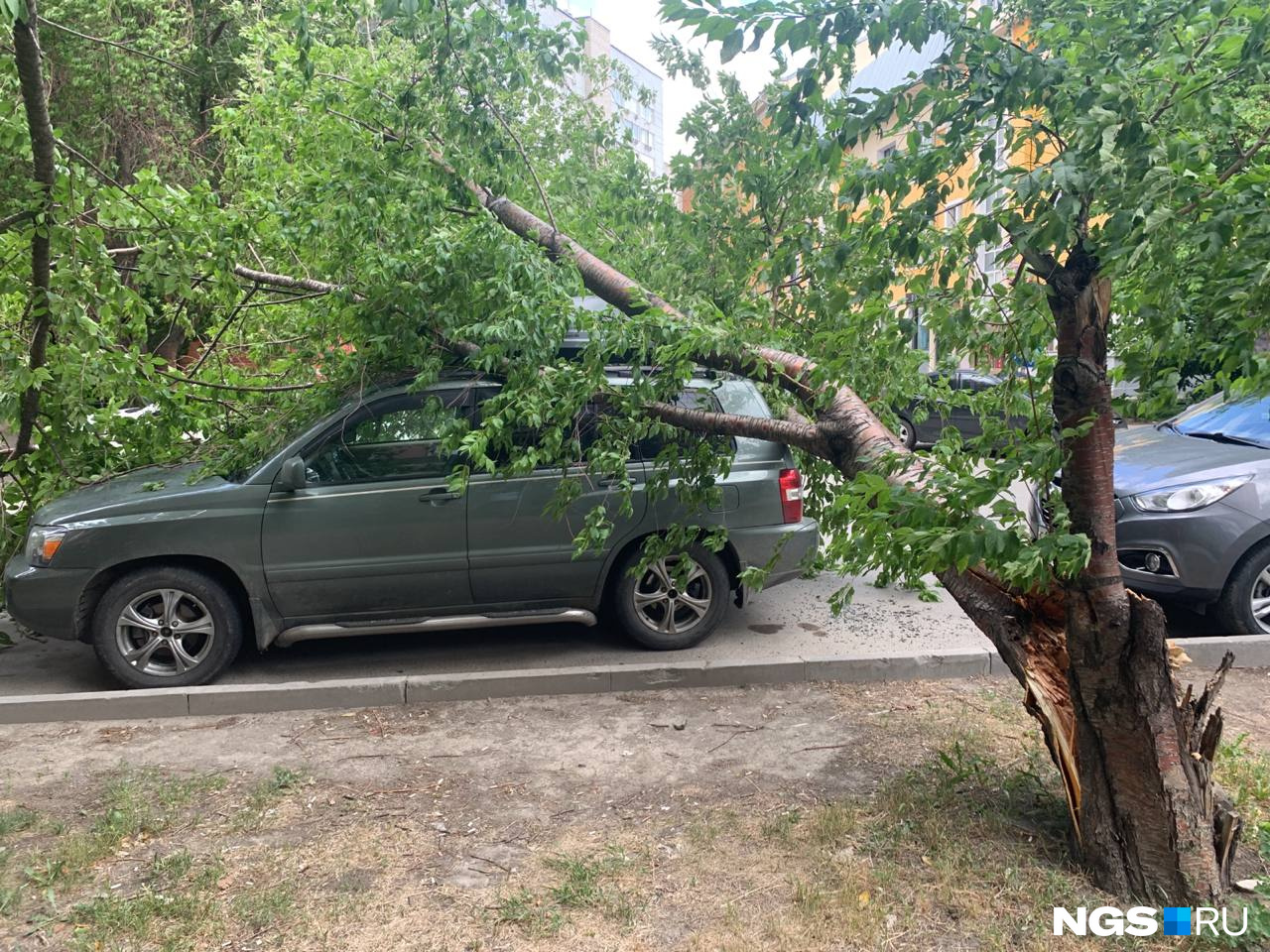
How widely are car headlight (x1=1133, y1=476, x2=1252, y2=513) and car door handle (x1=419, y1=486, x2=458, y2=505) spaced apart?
425 cm

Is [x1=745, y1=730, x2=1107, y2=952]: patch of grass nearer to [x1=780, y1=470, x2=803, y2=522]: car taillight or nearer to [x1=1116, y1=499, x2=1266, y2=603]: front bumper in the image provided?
[x1=780, y1=470, x2=803, y2=522]: car taillight

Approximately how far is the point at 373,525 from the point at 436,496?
40cm

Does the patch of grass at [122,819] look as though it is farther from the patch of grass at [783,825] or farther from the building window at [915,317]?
the building window at [915,317]

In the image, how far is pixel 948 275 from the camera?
9.46 feet

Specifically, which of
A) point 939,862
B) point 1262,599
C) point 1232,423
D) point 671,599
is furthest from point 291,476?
point 1232,423

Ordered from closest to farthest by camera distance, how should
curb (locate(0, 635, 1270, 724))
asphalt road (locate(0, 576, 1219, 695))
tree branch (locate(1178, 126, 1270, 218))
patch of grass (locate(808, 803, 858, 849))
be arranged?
tree branch (locate(1178, 126, 1270, 218)) < patch of grass (locate(808, 803, 858, 849)) < curb (locate(0, 635, 1270, 724)) < asphalt road (locate(0, 576, 1219, 695))

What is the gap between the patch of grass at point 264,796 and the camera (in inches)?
146

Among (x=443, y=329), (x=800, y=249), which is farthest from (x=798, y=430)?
(x=443, y=329)

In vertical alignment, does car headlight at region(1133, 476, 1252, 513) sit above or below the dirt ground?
above

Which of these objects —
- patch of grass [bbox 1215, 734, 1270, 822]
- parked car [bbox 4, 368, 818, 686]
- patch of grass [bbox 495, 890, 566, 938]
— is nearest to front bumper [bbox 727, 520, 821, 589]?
parked car [bbox 4, 368, 818, 686]

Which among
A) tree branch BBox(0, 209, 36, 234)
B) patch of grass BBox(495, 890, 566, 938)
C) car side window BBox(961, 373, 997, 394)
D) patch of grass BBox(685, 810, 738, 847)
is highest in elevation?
tree branch BBox(0, 209, 36, 234)

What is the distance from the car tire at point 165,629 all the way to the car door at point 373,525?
34 cm

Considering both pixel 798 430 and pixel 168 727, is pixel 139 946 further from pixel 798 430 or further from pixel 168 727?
pixel 798 430

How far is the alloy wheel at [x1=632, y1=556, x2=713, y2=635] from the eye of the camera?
18.8ft
